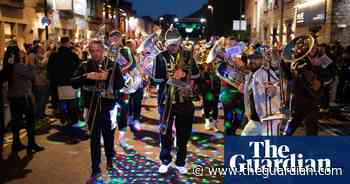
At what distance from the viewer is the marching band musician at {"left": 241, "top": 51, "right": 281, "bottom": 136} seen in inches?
229

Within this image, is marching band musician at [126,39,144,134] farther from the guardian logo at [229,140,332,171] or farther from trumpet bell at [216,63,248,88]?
the guardian logo at [229,140,332,171]

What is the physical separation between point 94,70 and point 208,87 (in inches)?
182

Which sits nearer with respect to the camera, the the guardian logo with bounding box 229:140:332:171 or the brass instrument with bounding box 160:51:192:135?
the the guardian logo with bounding box 229:140:332:171

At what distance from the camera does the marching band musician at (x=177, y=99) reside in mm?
6980

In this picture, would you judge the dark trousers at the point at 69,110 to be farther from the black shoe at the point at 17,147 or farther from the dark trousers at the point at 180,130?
the dark trousers at the point at 180,130

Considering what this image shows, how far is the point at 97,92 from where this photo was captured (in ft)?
21.7

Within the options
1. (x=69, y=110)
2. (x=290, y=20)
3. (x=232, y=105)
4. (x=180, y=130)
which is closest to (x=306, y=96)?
(x=232, y=105)

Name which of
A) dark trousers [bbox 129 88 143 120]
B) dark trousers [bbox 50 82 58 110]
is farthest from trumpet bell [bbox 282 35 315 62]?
dark trousers [bbox 50 82 58 110]

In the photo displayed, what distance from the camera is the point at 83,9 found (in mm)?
42531

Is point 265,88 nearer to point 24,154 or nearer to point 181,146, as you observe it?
point 181,146

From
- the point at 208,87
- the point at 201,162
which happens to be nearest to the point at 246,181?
the point at 201,162

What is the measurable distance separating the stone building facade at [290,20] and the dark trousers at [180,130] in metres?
6.22

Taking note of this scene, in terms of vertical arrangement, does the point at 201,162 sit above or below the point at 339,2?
below

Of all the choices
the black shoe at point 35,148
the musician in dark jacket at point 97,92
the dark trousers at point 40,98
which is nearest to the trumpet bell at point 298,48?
the musician in dark jacket at point 97,92
